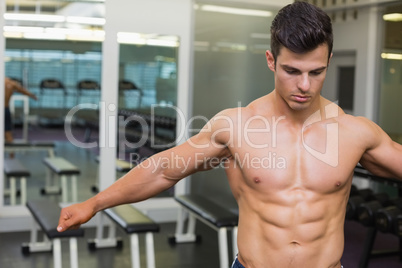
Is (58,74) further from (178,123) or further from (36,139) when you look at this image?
(178,123)

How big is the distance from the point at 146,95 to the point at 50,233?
6.45 ft

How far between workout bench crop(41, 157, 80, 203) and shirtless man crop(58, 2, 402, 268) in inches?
133

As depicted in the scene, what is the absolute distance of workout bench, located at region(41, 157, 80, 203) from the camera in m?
4.75

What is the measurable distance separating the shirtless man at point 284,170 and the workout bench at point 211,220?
184cm

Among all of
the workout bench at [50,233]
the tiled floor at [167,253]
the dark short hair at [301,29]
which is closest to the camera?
the dark short hair at [301,29]

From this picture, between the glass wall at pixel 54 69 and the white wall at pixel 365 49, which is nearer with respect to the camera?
the white wall at pixel 365 49

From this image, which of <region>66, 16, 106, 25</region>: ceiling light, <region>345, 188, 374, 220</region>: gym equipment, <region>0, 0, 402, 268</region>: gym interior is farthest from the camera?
<region>66, 16, 106, 25</region>: ceiling light

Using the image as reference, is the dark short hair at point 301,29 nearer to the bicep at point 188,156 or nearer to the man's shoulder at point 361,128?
the man's shoulder at point 361,128

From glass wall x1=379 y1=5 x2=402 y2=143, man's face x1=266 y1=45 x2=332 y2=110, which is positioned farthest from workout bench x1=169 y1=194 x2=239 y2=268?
man's face x1=266 y1=45 x2=332 y2=110

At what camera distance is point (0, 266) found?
3623 mm

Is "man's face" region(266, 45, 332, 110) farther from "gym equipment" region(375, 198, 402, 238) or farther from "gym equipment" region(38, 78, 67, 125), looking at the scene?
"gym equipment" region(38, 78, 67, 125)

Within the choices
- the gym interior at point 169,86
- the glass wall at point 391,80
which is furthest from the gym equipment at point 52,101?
the glass wall at point 391,80

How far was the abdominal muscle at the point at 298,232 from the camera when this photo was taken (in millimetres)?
1447

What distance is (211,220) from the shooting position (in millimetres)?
3398
